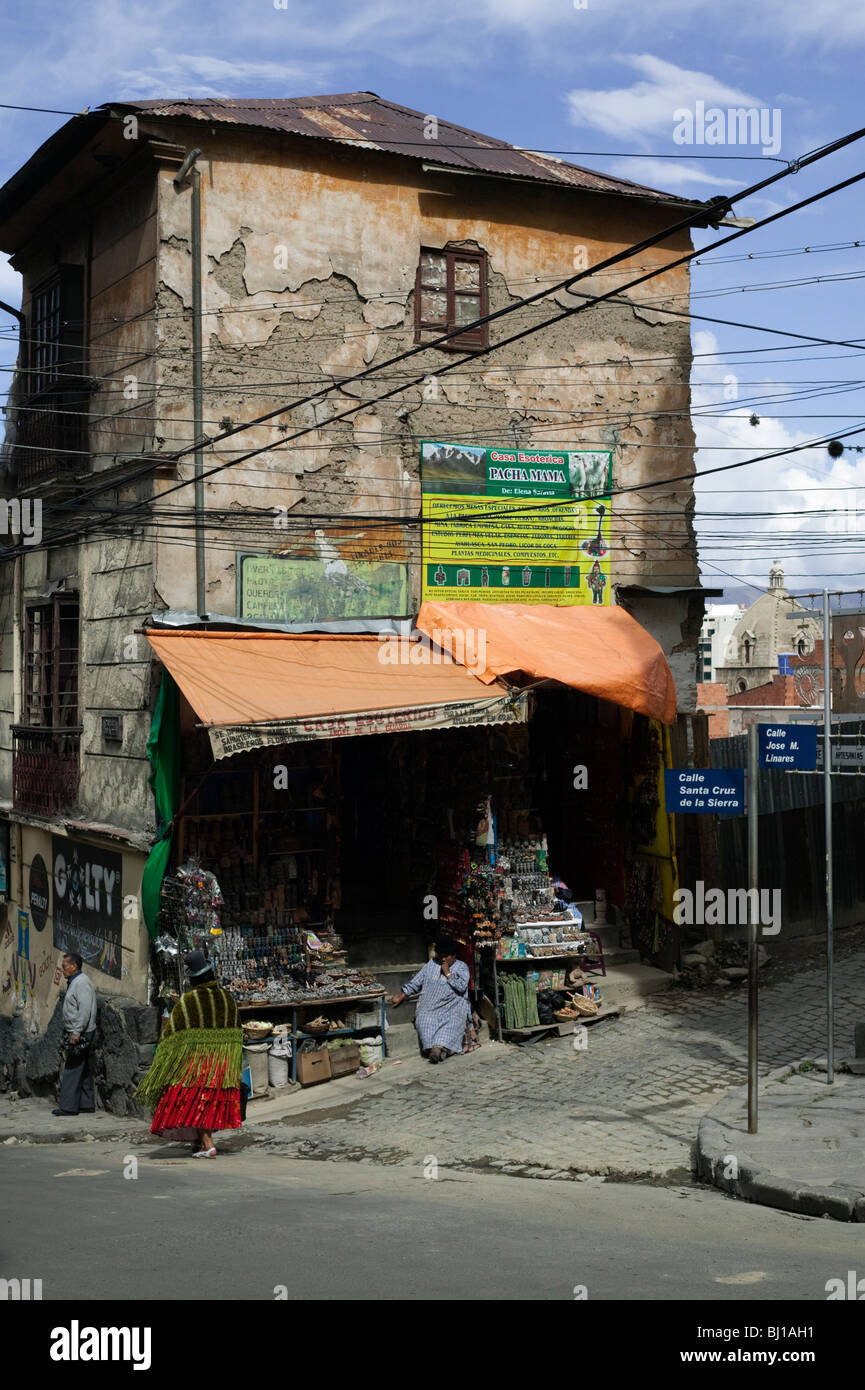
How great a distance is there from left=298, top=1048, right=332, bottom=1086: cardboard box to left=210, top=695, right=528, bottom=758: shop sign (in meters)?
3.10

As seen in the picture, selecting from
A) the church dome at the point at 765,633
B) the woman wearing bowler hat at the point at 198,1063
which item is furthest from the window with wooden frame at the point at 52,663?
the church dome at the point at 765,633

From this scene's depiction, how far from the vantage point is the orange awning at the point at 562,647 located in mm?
13594

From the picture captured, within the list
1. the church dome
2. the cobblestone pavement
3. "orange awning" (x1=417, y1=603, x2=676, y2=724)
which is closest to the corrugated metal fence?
"orange awning" (x1=417, y1=603, x2=676, y2=724)

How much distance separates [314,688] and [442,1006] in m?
3.38

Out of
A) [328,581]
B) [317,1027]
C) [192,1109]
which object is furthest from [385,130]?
[192,1109]

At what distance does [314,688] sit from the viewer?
1248cm

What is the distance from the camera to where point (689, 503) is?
1606 cm

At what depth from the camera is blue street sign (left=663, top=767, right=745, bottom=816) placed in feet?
30.9

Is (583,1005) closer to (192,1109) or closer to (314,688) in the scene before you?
(314,688)

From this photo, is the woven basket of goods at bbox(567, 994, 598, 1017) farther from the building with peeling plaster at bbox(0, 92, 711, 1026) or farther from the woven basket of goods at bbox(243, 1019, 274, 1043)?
the building with peeling plaster at bbox(0, 92, 711, 1026)

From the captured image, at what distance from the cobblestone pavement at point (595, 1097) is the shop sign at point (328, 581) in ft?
15.9

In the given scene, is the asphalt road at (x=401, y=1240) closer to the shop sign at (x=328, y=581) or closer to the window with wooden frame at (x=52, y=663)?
the shop sign at (x=328, y=581)

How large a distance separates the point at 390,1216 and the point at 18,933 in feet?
36.5
